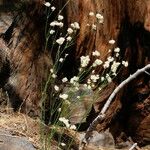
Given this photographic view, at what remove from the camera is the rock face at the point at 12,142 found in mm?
3332

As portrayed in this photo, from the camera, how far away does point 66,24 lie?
14.3 feet

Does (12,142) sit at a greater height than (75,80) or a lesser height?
lesser

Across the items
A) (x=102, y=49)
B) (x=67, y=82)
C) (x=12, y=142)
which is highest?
(x=102, y=49)

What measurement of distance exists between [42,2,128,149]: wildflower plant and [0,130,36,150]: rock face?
22 centimetres

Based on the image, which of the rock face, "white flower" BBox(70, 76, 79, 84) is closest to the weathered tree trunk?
the rock face

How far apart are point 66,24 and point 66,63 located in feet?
1.20

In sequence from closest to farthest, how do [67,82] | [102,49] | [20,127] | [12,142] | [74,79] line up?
[74,79] → [12,142] → [20,127] → [67,82] → [102,49]

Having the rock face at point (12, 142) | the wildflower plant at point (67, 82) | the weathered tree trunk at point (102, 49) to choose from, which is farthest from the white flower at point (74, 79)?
the weathered tree trunk at point (102, 49)

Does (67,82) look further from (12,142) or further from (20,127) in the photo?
(12,142)

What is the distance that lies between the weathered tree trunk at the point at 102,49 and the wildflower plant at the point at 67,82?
0.10 meters

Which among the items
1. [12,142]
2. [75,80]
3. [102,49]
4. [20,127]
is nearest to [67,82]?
[102,49]

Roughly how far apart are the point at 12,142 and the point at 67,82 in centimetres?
110

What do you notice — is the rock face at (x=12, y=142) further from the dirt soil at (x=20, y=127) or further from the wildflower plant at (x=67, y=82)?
the wildflower plant at (x=67, y=82)

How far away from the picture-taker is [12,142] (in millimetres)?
3400
